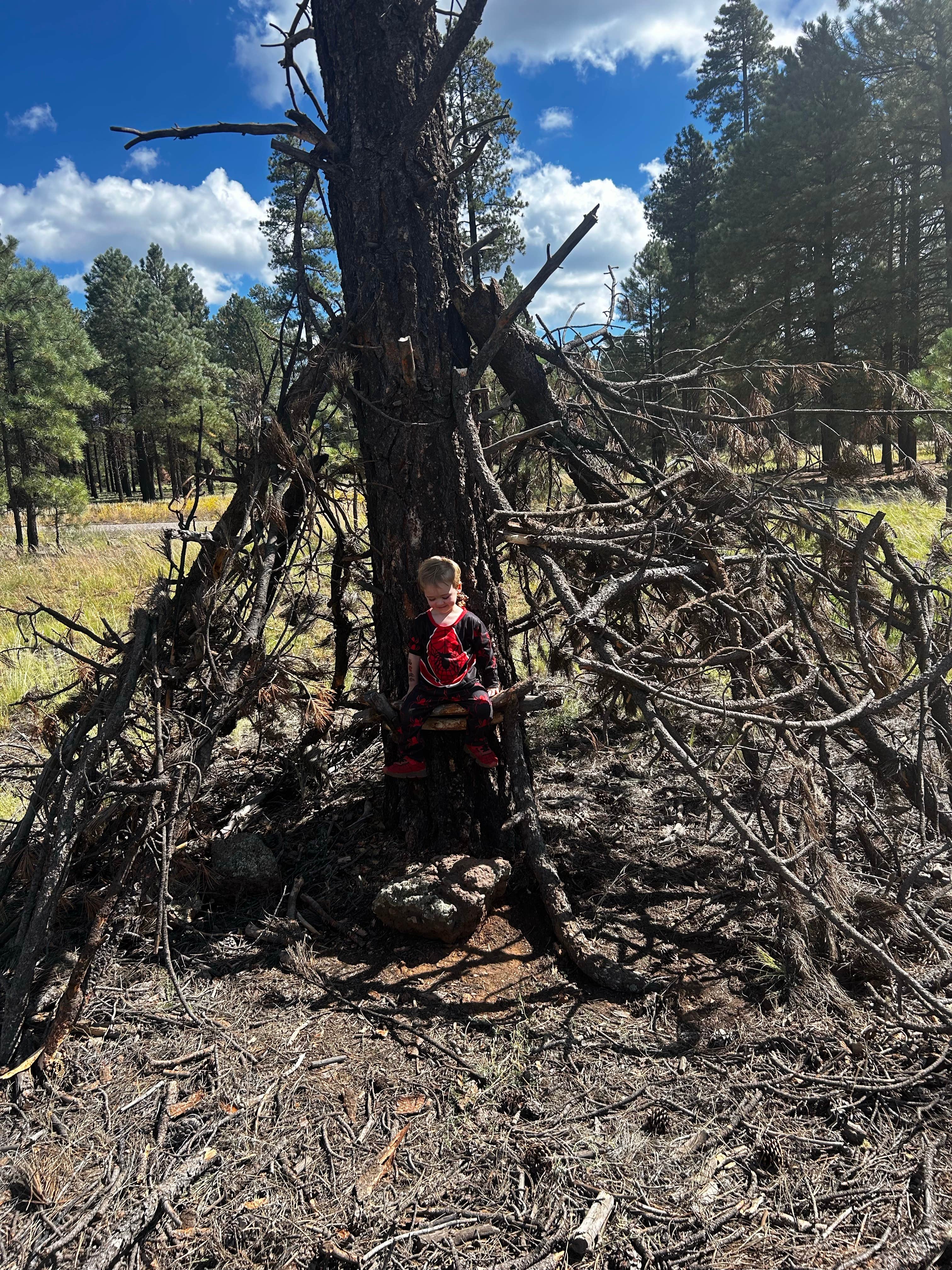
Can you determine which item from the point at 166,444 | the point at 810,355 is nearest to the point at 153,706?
the point at 810,355

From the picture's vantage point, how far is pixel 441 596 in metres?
3.06

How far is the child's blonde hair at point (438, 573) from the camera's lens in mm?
3033

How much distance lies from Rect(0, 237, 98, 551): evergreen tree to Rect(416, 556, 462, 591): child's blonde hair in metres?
19.0

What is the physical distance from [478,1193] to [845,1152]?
3.34ft

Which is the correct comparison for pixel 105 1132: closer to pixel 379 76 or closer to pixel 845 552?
pixel 845 552

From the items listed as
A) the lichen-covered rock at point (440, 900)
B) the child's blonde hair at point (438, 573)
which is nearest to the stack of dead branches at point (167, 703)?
the child's blonde hair at point (438, 573)

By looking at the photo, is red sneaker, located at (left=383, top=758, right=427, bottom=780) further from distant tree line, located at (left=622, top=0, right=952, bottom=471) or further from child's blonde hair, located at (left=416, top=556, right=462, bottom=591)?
distant tree line, located at (left=622, top=0, right=952, bottom=471)

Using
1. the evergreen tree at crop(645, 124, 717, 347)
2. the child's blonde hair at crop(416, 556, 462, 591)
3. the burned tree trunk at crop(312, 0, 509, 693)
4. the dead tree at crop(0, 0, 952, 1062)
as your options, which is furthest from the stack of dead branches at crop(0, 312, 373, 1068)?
the evergreen tree at crop(645, 124, 717, 347)

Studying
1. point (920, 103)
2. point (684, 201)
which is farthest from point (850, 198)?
point (684, 201)

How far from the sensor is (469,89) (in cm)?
1873

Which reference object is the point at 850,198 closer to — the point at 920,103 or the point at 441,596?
the point at 920,103

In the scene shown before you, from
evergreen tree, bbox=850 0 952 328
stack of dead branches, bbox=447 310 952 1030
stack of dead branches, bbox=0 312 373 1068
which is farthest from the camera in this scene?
evergreen tree, bbox=850 0 952 328

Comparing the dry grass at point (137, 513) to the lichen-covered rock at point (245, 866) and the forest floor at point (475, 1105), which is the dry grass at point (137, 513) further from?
the forest floor at point (475, 1105)

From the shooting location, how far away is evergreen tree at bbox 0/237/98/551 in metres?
18.4
